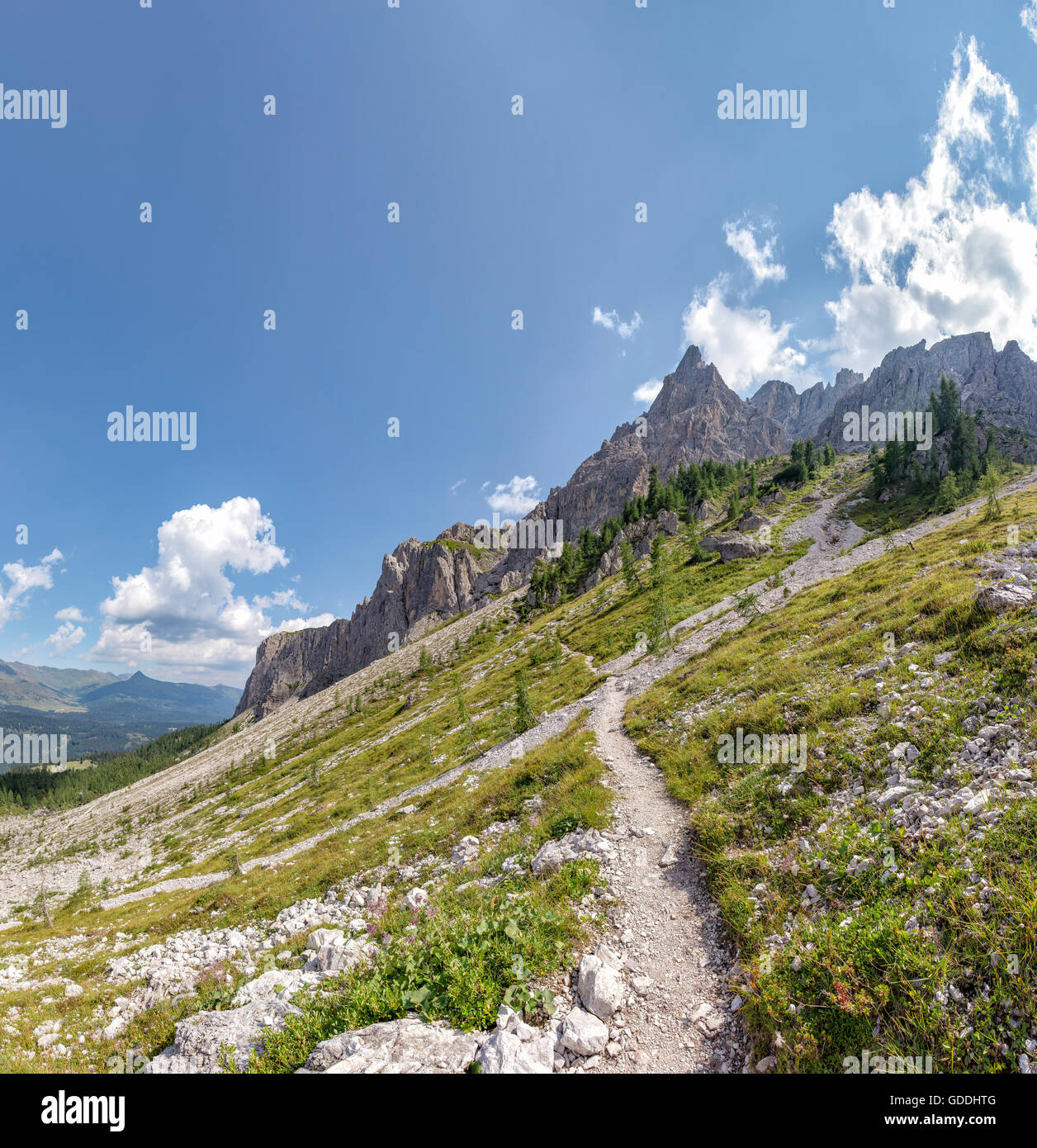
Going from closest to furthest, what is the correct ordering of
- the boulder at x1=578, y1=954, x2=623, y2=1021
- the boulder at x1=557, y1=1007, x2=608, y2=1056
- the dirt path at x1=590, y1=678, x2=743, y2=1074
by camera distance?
the boulder at x1=557, y1=1007, x2=608, y2=1056 → the dirt path at x1=590, y1=678, x2=743, y2=1074 → the boulder at x1=578, y1=954, x2=623, y2=1021

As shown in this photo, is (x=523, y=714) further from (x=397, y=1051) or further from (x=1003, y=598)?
(x=397, y=1051)

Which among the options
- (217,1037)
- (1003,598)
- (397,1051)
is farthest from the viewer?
(1003,598)

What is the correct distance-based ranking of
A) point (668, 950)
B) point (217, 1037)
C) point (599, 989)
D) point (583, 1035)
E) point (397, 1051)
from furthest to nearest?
point (668, 950) < point (217, 1037) < point (599, 989) < point (583, 1035) < point (397, 1051)

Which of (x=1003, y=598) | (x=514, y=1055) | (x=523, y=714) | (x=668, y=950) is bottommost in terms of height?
(x=523, y=714)

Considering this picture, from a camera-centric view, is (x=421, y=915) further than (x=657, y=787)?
No

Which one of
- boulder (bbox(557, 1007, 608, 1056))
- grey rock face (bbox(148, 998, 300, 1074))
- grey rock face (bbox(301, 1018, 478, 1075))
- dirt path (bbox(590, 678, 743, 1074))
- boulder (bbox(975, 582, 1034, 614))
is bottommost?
grey rock face (bbox(148, 998, 300, 1074))

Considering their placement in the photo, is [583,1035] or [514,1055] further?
[583,1035]

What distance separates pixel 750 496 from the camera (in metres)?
112

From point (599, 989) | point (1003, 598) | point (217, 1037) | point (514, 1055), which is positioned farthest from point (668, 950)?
point (1003, 598)

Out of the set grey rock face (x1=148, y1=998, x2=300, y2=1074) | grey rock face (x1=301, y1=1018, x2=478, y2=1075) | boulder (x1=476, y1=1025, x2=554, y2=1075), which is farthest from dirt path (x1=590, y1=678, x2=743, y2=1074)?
grey rock face (x1=148, y1=998, x2=300, y2=1074)

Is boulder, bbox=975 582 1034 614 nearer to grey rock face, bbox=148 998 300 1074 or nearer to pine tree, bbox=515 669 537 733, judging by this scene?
grey rock face, bbox=148 998 300 1074

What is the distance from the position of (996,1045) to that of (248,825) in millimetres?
62826
